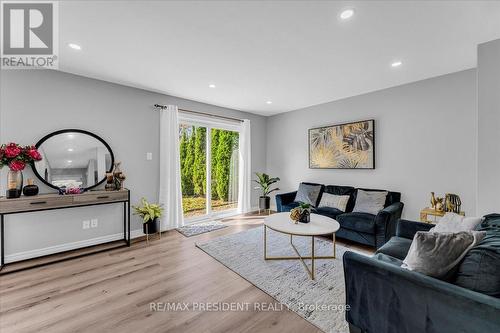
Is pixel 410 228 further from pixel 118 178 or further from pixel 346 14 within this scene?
pixel 118 178

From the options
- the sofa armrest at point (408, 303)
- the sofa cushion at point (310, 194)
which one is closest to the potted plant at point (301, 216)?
the sofa armrest at point (408, 303)

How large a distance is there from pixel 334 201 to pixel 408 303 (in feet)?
9.24

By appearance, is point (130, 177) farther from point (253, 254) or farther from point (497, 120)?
point (497, 120)

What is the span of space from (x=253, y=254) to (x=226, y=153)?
280 centimetres

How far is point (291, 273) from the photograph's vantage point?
249cm

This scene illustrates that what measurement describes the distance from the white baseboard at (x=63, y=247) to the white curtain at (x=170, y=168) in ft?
1.90

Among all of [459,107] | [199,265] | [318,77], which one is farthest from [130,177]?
[459,107]

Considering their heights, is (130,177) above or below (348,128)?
below

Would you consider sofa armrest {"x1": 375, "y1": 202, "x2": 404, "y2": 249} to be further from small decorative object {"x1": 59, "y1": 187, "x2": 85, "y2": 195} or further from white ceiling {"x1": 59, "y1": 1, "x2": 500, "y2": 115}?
small decorative object {"x1": 59, "y1": 187, "x2": 85, "y2": 195}

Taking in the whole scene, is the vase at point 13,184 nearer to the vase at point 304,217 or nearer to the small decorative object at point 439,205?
the vase at point 304,217

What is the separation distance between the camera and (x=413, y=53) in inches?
99.8

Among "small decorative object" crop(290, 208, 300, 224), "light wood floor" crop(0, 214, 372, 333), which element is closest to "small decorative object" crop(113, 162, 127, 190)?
"light wood floor" crop(0, 214, 372, 333)

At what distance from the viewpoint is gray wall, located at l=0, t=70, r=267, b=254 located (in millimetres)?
2764

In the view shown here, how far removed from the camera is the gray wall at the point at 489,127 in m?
2.21
